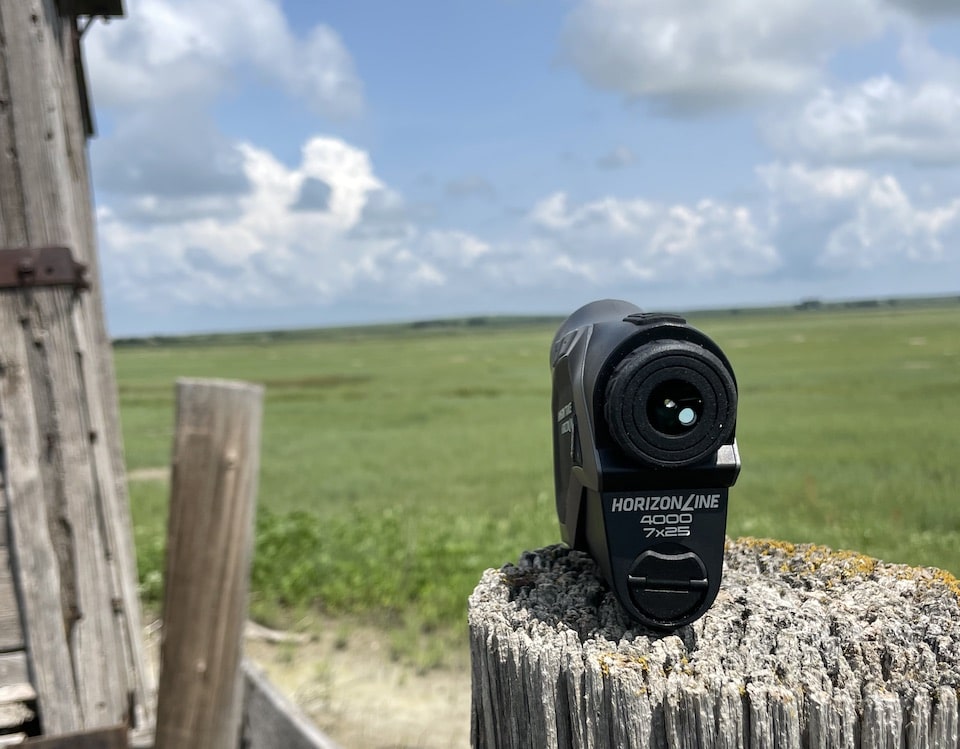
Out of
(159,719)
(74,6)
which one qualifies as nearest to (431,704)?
(159,719)

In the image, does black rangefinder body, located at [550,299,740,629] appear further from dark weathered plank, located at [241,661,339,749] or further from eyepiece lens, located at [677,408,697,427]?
dark weathered plank, located at [241,661,339,749]

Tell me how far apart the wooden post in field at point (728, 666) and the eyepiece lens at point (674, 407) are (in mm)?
453

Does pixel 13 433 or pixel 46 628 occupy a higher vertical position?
pixel 13 433

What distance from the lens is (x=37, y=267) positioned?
342 cm

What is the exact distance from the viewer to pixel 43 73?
3479 millimetres

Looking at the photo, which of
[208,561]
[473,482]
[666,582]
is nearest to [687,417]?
[666,582]

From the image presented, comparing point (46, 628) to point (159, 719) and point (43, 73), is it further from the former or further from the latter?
point (43, 73)

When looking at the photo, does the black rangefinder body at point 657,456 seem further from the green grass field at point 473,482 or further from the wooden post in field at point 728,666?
the green grass field at point 473,482

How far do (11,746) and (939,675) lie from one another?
3412mm

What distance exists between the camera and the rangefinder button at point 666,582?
172cm

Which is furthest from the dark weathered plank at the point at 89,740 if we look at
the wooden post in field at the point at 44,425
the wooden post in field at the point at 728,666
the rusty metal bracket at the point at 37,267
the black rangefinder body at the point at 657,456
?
the black rangefinder body at the point at 657,456

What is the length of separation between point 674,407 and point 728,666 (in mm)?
522

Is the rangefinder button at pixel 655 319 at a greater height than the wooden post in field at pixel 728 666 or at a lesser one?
greater

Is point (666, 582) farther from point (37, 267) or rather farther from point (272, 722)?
point (37, 267)
